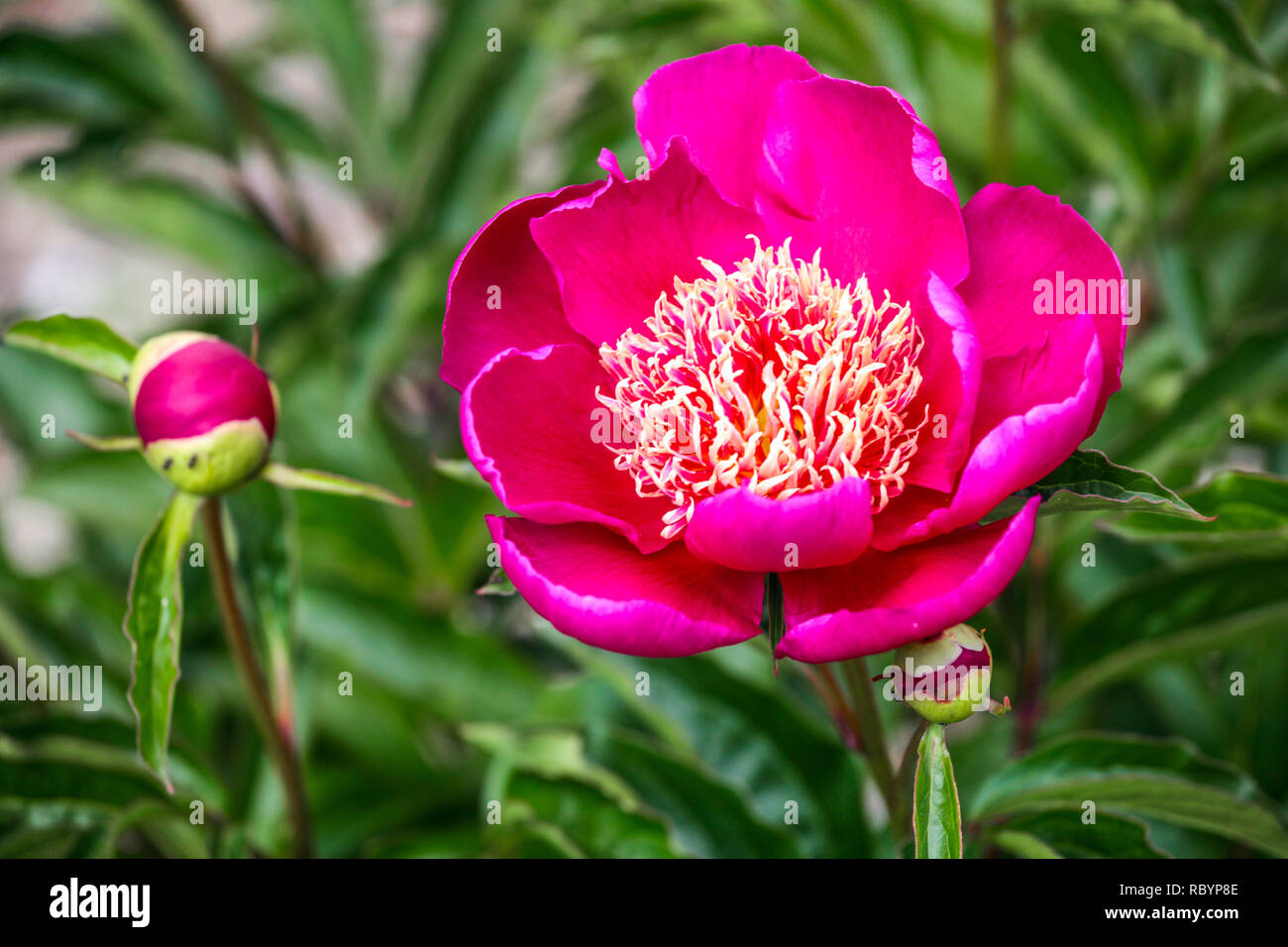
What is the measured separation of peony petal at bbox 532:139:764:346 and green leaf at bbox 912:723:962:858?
0.43 meters

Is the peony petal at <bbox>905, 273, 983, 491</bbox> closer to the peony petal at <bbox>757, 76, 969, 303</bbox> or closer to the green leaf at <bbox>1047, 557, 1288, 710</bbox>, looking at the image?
the peony petal at <bbox>757, 76, 969, 303</bbox>

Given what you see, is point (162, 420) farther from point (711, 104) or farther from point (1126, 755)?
point (1126, 755)

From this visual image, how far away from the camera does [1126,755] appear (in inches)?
38.7

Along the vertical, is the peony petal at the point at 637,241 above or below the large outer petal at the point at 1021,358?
above

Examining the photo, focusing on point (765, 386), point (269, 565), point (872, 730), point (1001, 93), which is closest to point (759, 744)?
point (872, 730)

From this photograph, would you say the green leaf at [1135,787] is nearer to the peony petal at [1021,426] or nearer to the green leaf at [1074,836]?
the green leaf at [1074,836]

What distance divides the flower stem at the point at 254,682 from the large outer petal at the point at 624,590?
0.27 m

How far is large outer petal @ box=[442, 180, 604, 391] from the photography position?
0.89m

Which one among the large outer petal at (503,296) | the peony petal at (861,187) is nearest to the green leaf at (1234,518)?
the peony petal at (861,187)

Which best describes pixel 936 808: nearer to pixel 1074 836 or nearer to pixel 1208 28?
pixel 1074 836

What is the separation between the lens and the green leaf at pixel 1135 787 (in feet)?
3.08

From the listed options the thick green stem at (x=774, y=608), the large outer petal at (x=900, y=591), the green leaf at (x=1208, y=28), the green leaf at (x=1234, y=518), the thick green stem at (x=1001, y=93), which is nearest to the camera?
the large outer petal at (x=900, y=591)
